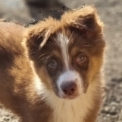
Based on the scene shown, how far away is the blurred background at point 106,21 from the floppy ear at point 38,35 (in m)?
1.38

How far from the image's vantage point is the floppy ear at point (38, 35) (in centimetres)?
434

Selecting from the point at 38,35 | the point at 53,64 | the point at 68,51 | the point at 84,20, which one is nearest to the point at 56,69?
the point at 53,64

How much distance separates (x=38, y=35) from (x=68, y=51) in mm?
322

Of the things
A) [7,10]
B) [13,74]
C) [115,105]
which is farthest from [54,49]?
[7,10]

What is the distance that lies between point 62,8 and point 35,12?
1.48ft

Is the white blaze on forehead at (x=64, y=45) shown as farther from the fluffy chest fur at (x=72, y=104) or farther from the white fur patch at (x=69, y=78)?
the fluffy chest fur at (x=72, y=104)

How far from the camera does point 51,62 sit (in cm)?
436

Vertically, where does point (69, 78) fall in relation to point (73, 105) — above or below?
below

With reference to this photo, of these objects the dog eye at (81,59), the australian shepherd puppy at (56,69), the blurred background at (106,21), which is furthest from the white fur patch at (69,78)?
the blurred background at (106,21)

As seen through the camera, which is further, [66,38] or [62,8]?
[62,8]

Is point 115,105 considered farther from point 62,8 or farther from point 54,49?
point 62,8

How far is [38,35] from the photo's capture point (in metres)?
4.41

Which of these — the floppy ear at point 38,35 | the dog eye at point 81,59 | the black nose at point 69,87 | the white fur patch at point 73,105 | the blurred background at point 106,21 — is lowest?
the black nose at point 69,87

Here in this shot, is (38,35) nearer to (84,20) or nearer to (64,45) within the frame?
(64,45)
